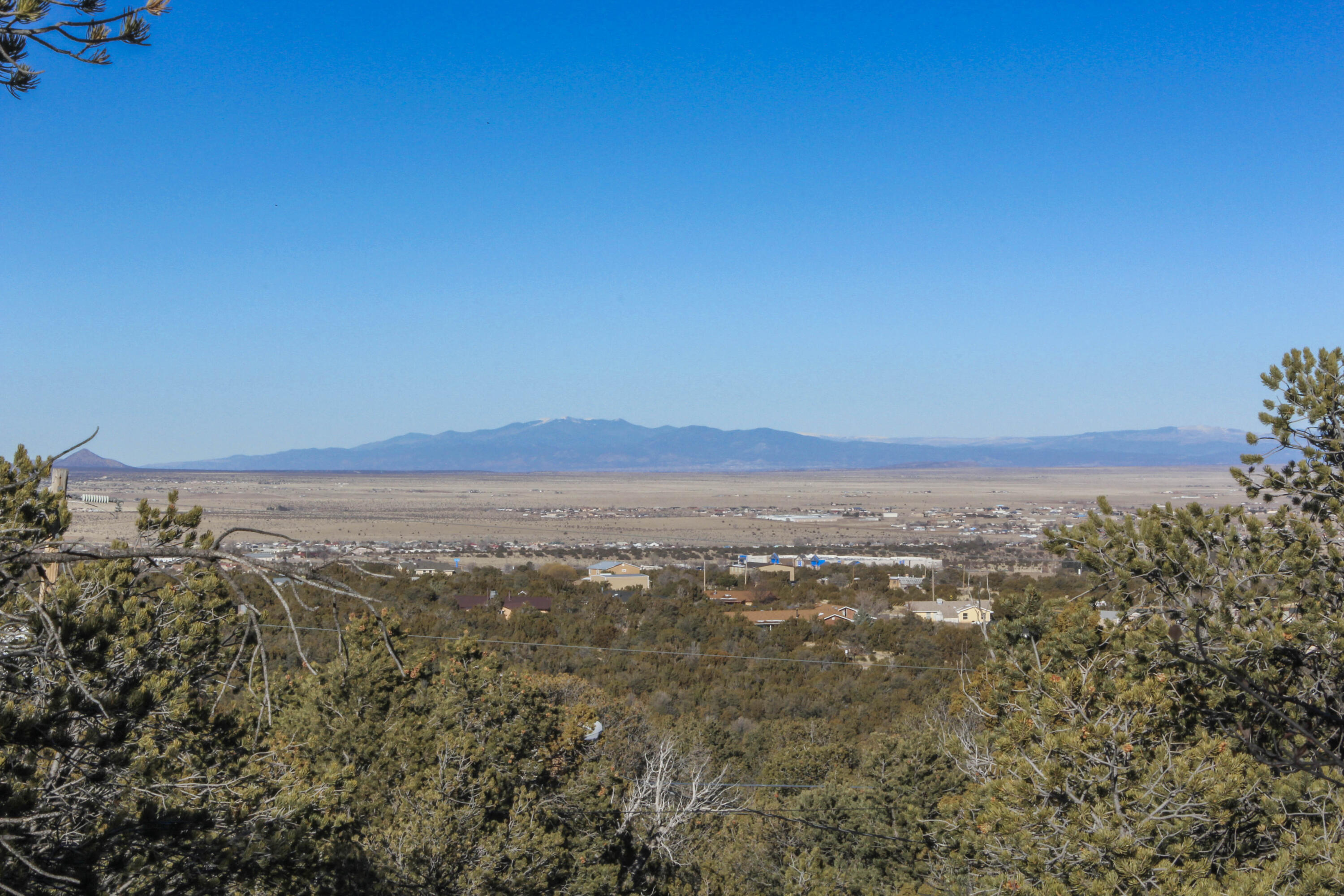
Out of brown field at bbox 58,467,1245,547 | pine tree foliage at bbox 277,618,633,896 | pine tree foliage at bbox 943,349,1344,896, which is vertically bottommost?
brown field at bbox 58,467,1245,547

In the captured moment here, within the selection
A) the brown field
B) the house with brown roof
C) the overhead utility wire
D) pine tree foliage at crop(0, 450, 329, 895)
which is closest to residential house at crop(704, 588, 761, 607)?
the house with brown roof

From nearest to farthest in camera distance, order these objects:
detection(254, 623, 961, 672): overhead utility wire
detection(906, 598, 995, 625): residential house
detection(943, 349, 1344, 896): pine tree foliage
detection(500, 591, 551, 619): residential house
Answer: detection(943, 349, 1344, 896): pine tree foliage < detection(254, 623, 961, 672): overhead utility wire < detection(500, 591, 551, 619): residential house < detection(906, 598, 995, 625): residential house

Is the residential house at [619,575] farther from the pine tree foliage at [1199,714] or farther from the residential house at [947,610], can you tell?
the pine tree foliage at [1199,714]

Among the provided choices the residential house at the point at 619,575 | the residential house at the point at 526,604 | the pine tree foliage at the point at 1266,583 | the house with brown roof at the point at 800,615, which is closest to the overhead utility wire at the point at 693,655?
the house with brown roof at the point at 800,615

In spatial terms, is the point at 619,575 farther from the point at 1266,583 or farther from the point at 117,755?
the point at 117,755

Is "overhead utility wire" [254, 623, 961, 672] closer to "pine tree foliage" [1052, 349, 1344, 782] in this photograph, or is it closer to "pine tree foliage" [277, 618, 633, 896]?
"pine tree foliage" [277, 618, 633, 896]

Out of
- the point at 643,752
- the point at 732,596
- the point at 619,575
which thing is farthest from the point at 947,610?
the point at 643,752
